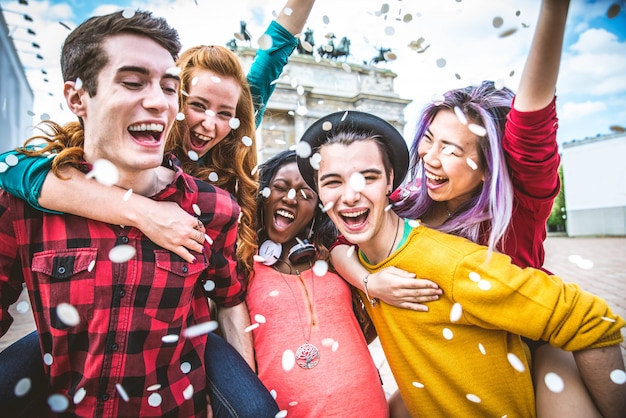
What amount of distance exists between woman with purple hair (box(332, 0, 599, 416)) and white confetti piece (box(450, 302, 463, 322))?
0.08 meters

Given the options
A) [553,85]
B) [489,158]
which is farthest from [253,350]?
[553,85]

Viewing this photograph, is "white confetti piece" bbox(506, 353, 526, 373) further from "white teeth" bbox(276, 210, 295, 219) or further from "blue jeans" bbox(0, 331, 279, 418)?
"white teeth" bbox(276, 210, 295, 219)

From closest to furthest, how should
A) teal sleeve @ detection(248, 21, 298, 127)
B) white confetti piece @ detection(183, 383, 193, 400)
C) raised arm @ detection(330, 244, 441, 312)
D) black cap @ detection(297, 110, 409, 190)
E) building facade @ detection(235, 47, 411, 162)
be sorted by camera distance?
white confetti piece @ detection(183, 383, 193, 400) → raised arm @ detection(330, 244, 441, 312) → black cap @ detection(297, 110, 409, 190) → teal sleeve @ detection(248, 21, 298, 127) → building facade @ detection(235, 47, 411, 162)

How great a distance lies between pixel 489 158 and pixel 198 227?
3.80 ft

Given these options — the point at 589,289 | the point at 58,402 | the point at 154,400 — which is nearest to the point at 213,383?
the point at 154,400

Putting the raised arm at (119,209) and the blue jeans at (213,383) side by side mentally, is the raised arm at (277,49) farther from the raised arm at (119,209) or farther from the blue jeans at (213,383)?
the blue jeans at (213,383)

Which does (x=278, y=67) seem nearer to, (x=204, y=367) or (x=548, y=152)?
(x=548, y=152)

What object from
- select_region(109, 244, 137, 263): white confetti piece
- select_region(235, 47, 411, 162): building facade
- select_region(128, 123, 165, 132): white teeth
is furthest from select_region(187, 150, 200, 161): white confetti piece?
select_region(235, 47, 411, 162): building facade

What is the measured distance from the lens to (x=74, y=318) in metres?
1.16

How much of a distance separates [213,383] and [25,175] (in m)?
0.96

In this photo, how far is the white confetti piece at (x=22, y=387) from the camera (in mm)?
1201

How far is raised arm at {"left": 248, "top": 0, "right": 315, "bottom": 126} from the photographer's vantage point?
79.7 inches

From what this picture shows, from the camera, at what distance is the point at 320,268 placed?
1.86 meters

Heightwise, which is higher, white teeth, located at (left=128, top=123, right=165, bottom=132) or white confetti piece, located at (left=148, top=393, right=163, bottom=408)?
white teeth, located at (left=128, top=123, right=165, bottom=132)
